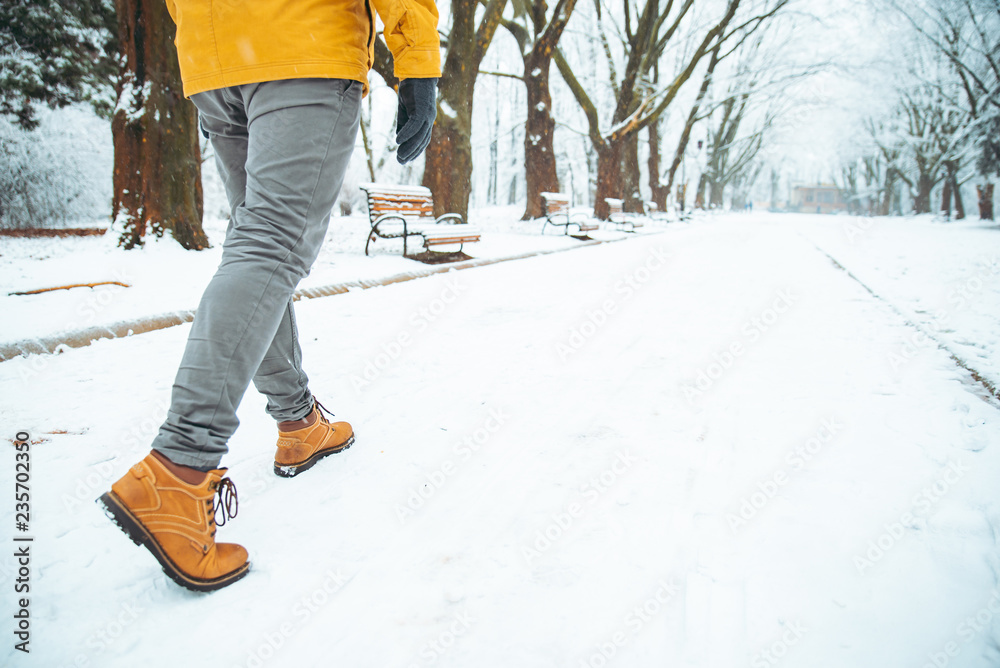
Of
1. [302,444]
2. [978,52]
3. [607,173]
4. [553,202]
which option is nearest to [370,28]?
[302,444]

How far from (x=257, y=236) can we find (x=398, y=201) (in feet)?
21.3

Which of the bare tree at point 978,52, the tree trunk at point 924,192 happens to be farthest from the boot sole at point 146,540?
the tree trunk at point 924,192

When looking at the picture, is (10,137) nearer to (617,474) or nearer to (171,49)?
(171,49)

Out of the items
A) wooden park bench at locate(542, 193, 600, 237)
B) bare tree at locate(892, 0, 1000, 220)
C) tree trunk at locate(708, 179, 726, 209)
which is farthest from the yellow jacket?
tree trunk at locate(708, 179, 726, 209)

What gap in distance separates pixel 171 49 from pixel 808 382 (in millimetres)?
6929

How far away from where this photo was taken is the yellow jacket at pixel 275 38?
3.95 feet

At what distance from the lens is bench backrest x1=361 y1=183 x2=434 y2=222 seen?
704 centimetres

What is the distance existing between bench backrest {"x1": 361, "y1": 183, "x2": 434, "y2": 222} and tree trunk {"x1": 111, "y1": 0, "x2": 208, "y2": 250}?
7.15 ft

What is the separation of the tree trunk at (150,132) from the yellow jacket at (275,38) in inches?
201

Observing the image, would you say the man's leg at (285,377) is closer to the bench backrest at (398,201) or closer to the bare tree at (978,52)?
the bench backrest at (398,201)

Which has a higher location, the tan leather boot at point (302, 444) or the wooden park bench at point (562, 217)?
the wooden park bench at point (562, 217)

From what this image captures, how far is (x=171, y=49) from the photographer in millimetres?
5516

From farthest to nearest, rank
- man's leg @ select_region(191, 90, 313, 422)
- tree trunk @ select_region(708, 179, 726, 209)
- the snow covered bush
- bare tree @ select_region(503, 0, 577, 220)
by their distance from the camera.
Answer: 1. tree trunk @ select_region(708, 179, 726, 209)
2. bare tree @ select_region(503, 0, 577, 220)
3. the snow covered bush
4. man's leg @ select_region(191, 90, 313, 422)

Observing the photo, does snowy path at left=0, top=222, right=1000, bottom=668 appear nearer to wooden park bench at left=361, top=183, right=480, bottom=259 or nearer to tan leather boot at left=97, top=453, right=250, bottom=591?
tan leather boot at left=97, top=453, right=250, bottom=591
